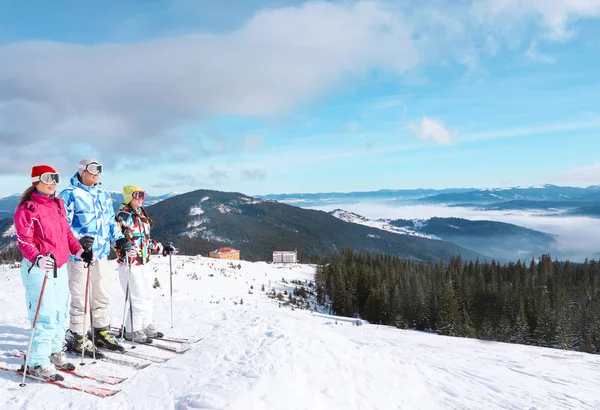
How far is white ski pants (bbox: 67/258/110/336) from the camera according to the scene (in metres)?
6.72

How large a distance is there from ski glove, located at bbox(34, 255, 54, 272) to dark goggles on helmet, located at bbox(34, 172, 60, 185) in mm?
1151

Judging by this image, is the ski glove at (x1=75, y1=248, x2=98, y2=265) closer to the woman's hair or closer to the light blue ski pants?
the light blue ski pants

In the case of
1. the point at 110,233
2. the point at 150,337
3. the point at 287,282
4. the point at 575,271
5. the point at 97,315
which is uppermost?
the point at 110,233

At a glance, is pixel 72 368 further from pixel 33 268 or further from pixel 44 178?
pixel 44 178

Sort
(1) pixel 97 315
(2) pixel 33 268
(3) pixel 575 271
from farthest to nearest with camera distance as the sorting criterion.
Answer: (3) pixel 575 271 → (1) pixel 97 315 → (2) pixel 33 268

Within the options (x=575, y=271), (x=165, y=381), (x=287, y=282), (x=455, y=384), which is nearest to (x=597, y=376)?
(x=455, y=384)

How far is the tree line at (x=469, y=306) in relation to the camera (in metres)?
47.4

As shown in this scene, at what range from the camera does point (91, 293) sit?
705cm

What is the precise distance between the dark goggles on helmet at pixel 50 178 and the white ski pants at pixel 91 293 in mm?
1719

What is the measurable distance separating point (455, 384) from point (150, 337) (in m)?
6.46

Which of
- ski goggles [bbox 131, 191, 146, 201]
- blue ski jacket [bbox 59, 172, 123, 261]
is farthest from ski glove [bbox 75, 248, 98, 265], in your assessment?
ski goggles [bbox 131, 191, 146, 201]

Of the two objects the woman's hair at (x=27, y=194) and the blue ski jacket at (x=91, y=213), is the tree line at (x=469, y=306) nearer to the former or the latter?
Result: the blue ski jacket at (x=91, y=213)

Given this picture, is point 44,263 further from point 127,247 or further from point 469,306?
point 469,306

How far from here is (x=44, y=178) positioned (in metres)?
5.63
